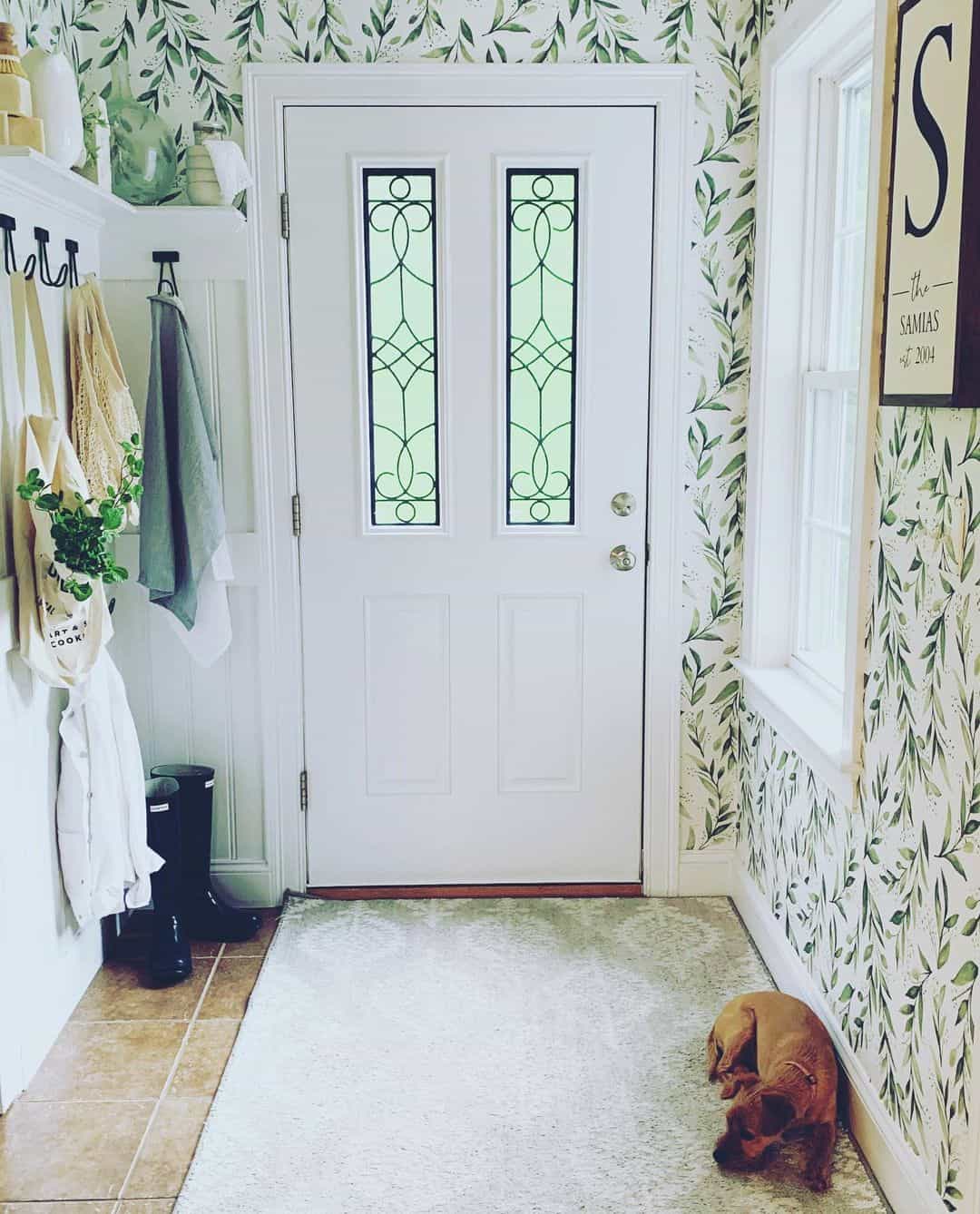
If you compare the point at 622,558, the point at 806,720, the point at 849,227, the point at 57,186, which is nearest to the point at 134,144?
the point at 57,186

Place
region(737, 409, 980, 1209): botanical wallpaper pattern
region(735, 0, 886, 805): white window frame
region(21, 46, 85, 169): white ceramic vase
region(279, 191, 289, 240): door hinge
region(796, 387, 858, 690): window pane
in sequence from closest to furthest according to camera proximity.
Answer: region(737, 409, 980, 1209): botanical wallpaper pattern → region(21, 46, 85, 169): white ceramic vase → region(735, 0, 886, 805): white window frame → region(796, 387, 858, 690): window pane → region(279, 191, 289, 240): door hinge

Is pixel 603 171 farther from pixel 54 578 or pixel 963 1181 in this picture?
pixel 963 1181

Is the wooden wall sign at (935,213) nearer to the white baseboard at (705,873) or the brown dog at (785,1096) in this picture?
the brown dog at (785,1096)

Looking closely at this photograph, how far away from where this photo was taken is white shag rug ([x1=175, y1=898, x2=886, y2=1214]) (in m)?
2.13

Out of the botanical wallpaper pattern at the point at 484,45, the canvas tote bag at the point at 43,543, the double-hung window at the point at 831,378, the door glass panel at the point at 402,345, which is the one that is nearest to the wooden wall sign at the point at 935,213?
the double-hung window at the point at 831,378

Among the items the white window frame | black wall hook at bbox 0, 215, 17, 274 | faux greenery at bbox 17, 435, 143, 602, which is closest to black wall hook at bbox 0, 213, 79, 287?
black wall hook at bbox 0, 215, 17, 274

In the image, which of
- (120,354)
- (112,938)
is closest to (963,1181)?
(112,938)

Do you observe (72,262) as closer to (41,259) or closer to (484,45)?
(41,259)

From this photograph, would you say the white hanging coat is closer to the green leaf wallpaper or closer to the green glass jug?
the green glass jug

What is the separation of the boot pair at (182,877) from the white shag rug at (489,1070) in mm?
174

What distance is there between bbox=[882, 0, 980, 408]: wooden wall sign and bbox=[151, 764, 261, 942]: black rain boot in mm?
1893

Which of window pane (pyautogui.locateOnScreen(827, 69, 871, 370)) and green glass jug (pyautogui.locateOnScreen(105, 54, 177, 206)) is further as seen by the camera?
green glass jug (pyautogui.locateOnScreen(105, 54, 177, 206))

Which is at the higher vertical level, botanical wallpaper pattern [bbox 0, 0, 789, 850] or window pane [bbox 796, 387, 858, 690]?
botanical wallpaper pattern [bbox 0, 0, 789, 850]

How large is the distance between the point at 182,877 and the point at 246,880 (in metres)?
0.27
